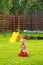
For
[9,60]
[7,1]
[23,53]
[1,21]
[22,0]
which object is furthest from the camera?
[22,0]

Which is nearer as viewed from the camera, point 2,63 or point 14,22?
point 2,63

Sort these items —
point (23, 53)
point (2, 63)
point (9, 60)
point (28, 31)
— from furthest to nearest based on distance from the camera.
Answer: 1. point (28, 31)
2. point (23, 53)
3. point (9, 60)
4. point (2, 63)

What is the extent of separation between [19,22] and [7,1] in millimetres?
11224

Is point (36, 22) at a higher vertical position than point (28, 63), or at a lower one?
lower

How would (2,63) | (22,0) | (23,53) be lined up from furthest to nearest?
(22,0)
(23,53)
(2,63)

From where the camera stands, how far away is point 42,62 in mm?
10688

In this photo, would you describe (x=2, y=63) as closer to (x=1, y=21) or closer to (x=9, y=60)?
(x=9, y=60)

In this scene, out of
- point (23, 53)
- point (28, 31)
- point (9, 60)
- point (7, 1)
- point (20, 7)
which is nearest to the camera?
point (9, 60)

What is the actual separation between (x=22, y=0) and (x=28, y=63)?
165 feet

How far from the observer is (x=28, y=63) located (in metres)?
10.5

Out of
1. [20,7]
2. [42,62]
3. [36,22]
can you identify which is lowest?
[20,7]

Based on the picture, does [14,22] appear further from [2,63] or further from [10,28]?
[2,63]

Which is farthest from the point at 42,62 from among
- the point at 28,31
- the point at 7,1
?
the point at 7,1

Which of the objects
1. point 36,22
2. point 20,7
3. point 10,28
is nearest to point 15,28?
point 10,28
